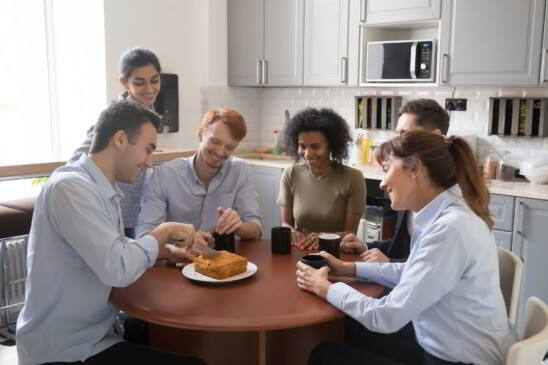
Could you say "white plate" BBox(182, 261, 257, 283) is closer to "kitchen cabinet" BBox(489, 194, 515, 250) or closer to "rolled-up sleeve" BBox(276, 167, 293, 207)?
"rolled-up sleeve" BBox(276, 167, 293, 207)

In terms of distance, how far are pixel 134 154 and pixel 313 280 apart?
0.69 meters

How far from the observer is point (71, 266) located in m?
1.62

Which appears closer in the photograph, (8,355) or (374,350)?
(374,350)

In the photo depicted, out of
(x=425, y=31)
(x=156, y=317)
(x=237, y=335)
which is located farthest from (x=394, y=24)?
(x=156, y=317)

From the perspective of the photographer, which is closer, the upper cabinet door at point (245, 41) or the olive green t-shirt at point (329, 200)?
the olive green t-shirt at point (329, 200)

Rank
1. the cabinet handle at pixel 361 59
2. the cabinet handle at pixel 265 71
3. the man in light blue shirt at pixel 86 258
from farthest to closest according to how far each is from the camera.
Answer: the cabinet handle at pixel 265 71, the cabinet handle at pixel 361 59, the man in light blue shirt at pixel 86 258

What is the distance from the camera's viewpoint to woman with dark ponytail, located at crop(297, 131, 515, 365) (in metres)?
1.47

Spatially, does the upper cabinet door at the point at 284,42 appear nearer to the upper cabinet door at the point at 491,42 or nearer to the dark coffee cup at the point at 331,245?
the upper cabinet door at the point at 491,42

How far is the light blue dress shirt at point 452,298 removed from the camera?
4.79 feet

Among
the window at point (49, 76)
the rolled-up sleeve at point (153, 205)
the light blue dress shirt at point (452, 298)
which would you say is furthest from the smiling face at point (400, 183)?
the window at point (49, 76)

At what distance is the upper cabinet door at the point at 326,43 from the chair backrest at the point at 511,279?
2567mm

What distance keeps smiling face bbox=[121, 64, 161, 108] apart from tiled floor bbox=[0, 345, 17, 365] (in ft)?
4.95

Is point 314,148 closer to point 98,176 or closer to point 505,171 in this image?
point 98,176

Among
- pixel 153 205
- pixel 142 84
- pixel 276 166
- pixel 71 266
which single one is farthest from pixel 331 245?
pixel 276 166
